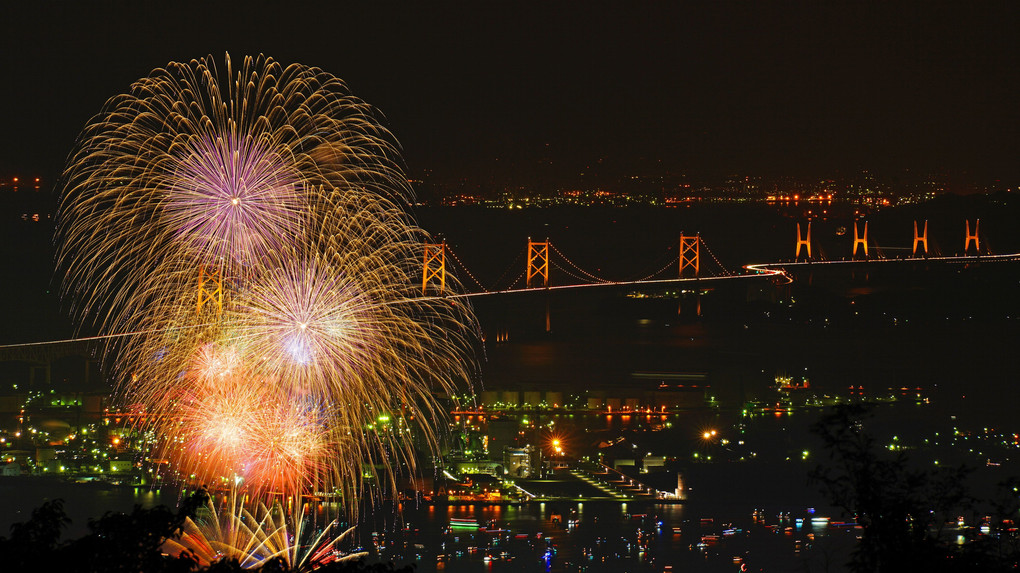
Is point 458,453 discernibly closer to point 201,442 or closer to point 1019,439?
point 201,442

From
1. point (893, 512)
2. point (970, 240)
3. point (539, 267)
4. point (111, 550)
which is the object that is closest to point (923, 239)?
point (970, 240)

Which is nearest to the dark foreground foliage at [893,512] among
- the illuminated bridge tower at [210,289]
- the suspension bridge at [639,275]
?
the illuminated bridge tower at [210,289]

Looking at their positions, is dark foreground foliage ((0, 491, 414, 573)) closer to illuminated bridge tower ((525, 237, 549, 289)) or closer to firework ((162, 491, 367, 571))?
firework ((162, 491, 367, 571))

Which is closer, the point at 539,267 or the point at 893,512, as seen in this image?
→ the point at 893,512

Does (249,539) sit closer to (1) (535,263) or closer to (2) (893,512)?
(2) (893,512)

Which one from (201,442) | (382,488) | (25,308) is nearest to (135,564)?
(201,442)

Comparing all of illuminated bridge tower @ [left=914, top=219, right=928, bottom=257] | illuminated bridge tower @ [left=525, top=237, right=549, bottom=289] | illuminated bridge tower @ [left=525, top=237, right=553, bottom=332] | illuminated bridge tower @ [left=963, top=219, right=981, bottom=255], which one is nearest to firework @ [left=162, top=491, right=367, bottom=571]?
illuminated bridge tower @ [left=525, top=237, right=553, bottom=332]
